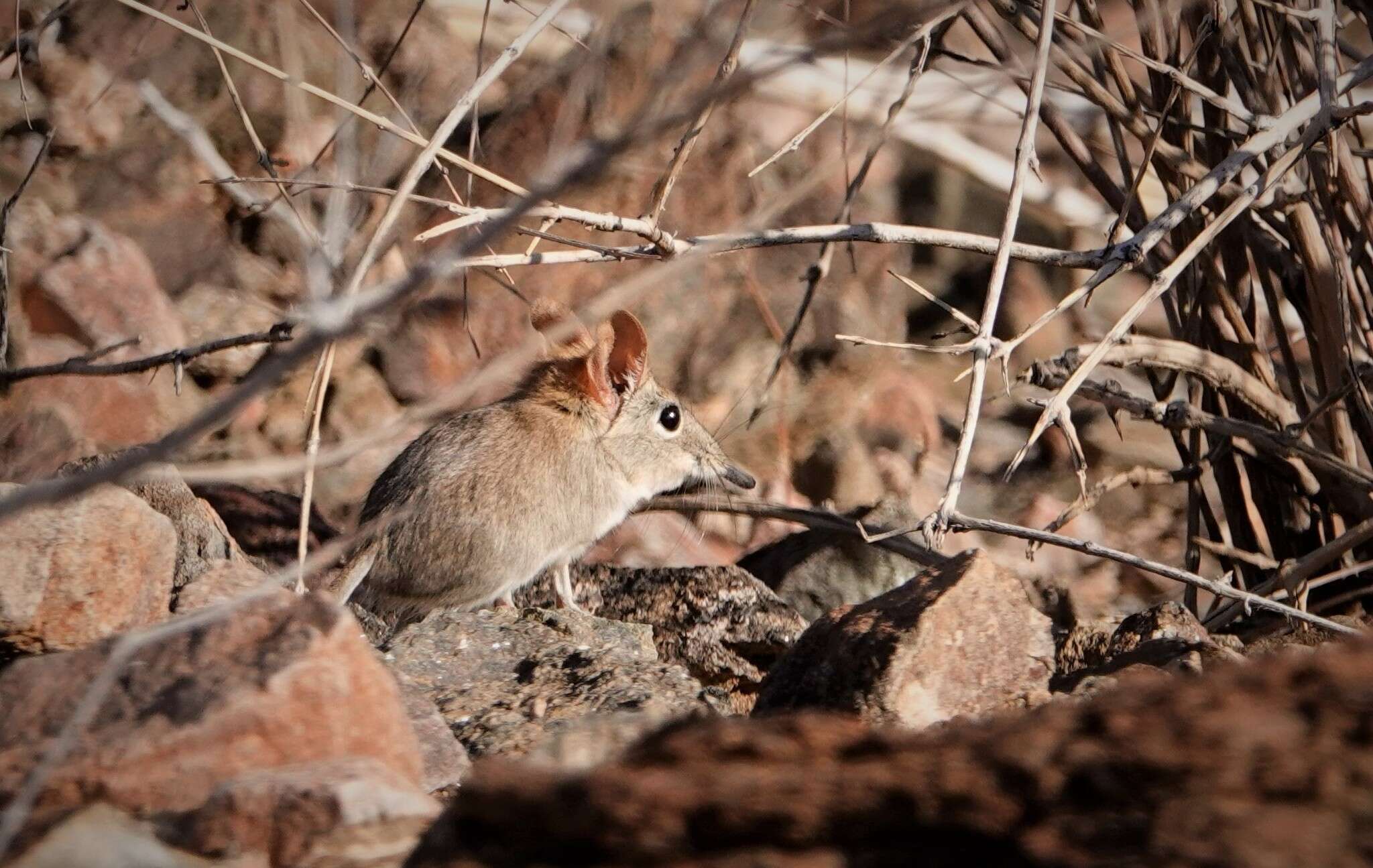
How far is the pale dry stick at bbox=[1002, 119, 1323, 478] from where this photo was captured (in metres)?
3.15

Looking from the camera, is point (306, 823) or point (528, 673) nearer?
point (306, 823)

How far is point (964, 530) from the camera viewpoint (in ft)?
11.0

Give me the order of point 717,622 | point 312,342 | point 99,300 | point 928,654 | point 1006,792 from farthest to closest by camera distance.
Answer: point 99,300 → point 717,622 → point 928,654 → point 1006,792 → point 312,342

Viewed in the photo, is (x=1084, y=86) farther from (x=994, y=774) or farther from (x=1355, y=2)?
(x=994, y=774)

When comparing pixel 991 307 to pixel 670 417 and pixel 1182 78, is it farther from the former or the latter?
pixel 670 417

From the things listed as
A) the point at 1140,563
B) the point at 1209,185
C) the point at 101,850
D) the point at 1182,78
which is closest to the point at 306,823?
the point at 101,850

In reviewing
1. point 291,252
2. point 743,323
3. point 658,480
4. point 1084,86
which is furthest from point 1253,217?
point 291,252

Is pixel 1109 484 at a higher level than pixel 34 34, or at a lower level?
lower

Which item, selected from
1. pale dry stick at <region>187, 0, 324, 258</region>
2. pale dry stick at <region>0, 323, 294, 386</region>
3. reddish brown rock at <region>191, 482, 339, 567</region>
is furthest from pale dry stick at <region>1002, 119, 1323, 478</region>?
reddish brown rock at <region>191, 482, 339, 567</region>

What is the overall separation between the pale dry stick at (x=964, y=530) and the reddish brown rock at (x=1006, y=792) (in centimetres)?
112

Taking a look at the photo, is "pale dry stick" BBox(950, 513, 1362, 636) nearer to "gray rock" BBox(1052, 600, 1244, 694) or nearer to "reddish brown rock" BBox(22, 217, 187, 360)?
"gray rock" BBox(1052, 600, 1244, 694)

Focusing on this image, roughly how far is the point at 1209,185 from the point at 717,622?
1.88 metres

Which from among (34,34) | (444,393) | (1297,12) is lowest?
(444,393)

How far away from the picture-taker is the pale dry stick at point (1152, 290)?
3154 mm
